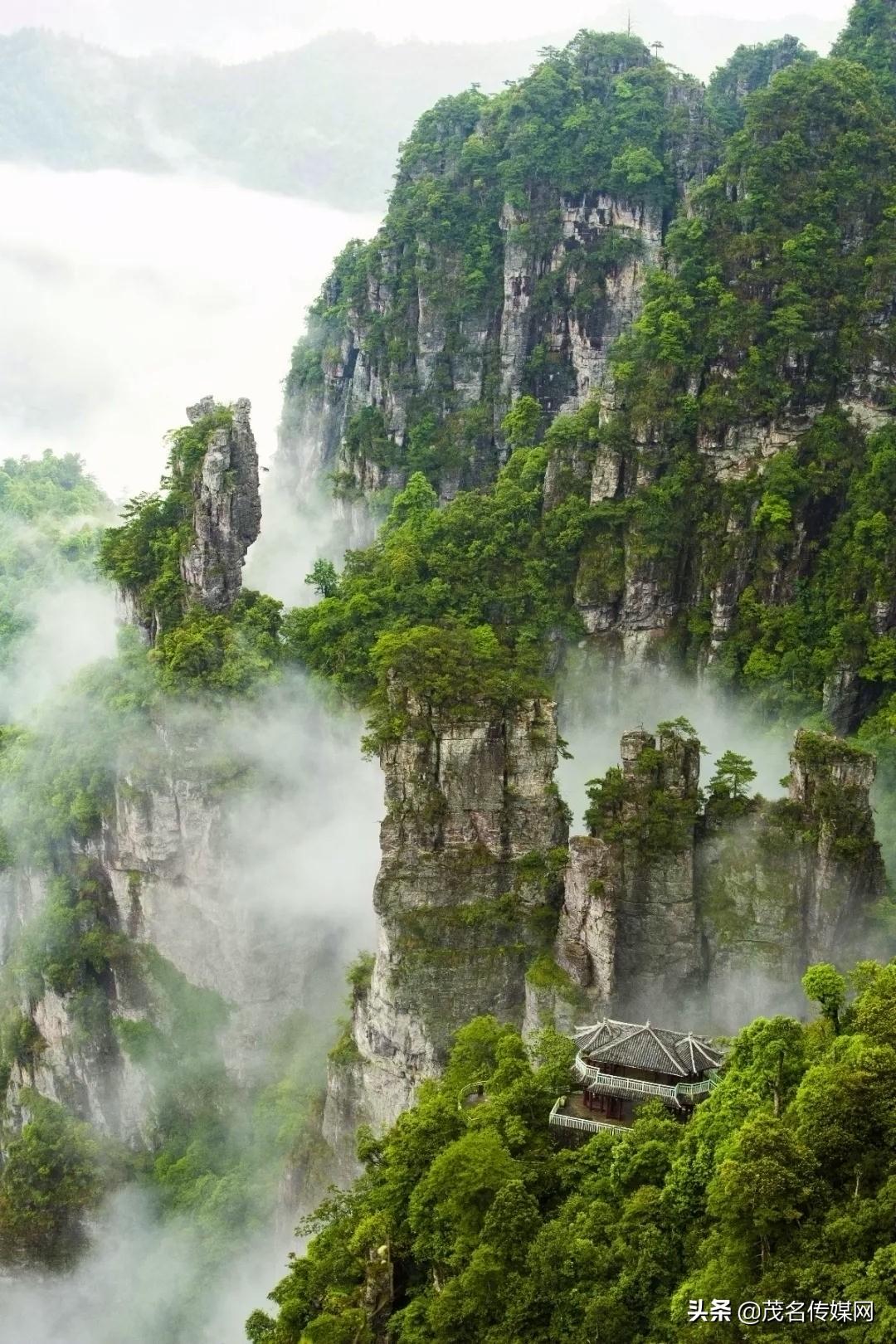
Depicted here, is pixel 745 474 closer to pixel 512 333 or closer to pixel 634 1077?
pixel 512 333

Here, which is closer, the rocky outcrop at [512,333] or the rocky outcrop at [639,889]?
the rocky outcrop at [639,889]

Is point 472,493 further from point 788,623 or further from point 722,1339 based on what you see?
point 722,1339

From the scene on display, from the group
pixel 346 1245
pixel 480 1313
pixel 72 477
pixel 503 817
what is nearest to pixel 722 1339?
pixel 480 1313

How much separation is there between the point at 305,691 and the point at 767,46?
137 feet

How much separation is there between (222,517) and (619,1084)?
2711 centimetres

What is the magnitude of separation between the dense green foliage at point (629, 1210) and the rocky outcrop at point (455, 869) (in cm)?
615

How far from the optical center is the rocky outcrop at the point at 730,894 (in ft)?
135

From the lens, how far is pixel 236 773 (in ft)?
169

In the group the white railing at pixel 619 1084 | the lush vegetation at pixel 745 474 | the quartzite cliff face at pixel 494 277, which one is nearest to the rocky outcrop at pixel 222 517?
the lush vegetation at pixel 745 474

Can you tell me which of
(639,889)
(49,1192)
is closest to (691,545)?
(639,889)

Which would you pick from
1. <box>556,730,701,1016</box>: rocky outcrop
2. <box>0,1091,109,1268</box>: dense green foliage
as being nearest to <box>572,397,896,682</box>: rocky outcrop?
<box>556,730,701,1016</box>: rocky outcrop

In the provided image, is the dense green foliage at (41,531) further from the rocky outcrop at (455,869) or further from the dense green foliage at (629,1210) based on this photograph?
the dense green foliage at (629,1210)

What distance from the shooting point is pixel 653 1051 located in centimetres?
Result: 3397
